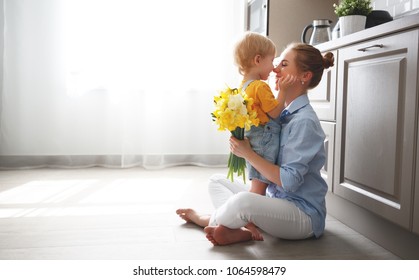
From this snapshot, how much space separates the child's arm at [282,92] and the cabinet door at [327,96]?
0.38 metres

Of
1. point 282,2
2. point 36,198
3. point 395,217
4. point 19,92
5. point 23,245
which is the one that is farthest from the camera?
point 19,92

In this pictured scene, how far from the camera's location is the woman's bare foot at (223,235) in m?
1.59

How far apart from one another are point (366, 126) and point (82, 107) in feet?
7.95

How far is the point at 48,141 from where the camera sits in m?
A: 3.40

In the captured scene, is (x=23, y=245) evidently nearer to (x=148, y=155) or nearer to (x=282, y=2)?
(x=148, y=155)

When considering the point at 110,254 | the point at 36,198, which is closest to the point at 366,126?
the point at 110,254

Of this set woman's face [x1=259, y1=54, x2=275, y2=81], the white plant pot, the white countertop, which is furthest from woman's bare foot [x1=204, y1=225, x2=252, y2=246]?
the white plant pot

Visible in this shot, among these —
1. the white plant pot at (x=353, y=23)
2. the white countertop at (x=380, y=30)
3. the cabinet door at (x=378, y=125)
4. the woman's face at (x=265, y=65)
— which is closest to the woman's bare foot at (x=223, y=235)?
the cabinet door at (x=378, y=125)

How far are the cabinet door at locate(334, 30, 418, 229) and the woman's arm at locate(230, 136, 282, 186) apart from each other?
38cm

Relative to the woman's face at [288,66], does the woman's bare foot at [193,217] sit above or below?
below

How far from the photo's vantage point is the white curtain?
3332 millimetres

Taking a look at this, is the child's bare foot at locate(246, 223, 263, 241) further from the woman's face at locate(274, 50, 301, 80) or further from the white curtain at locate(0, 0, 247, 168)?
the white curtain at locate(0, 0, 247, 168)

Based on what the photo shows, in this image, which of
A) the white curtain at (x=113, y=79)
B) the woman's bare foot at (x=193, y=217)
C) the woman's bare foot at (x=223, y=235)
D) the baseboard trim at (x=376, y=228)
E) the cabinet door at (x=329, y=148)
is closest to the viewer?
the baseboard trim at (x=376, y=228)

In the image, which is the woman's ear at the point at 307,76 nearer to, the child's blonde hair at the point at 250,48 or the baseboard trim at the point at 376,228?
the child's blonde hair at the point at 250,48
